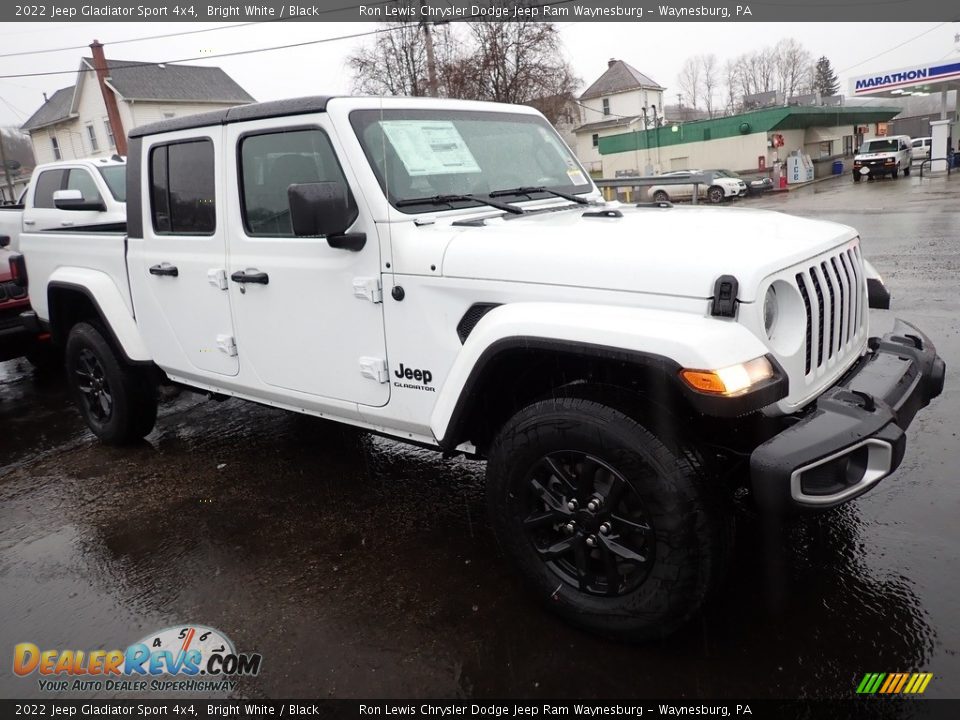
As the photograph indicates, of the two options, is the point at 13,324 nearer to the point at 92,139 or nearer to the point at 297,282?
A: the point at 297,282

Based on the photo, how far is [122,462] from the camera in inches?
192

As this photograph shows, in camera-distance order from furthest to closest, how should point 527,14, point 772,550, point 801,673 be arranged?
point 527,14, point 772,550, point 801,673

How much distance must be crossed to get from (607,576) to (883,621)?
3.51ft

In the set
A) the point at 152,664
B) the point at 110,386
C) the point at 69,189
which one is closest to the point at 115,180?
the point at 69,189

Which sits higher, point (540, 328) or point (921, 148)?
point (921, 148)

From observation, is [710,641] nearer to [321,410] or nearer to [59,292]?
[321,410]

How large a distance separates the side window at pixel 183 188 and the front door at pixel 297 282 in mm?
243

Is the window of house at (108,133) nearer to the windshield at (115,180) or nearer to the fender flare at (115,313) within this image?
the windshield at (115,180)

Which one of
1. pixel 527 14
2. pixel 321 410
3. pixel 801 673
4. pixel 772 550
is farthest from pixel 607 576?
pixel 527 14

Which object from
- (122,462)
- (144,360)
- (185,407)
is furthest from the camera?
(185,407)

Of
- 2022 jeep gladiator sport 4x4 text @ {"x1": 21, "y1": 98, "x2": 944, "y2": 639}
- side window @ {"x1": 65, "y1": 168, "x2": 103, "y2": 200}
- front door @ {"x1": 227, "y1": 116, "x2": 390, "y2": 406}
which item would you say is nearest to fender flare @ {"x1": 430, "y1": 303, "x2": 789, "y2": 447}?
2022 jeep gladiator sport 4x4 text @ {"x1": 21, "y1": 98, "x2": 944, "y2": 639}

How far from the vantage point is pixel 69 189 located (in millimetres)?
9055

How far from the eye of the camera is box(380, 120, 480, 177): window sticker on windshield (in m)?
3.25

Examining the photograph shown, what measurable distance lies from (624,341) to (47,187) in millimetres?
9779
